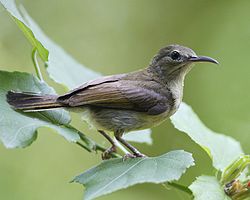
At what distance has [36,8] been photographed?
8.42 metres

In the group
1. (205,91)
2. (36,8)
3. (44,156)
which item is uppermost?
(36,8)

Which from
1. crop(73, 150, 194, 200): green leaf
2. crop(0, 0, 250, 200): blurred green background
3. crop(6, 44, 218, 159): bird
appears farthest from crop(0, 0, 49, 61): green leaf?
crop(0, 0, 250, 200): blurred green background

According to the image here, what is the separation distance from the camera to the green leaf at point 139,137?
3.42m

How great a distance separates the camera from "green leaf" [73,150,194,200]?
6.93 feet

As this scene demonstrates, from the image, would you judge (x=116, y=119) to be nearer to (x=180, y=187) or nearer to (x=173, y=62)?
(x=173, y=62)

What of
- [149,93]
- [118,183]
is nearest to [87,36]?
[149,93]

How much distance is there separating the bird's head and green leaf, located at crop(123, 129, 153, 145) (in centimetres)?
46

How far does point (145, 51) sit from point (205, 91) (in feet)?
4.33

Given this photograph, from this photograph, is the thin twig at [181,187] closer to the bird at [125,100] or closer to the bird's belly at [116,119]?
the bird at [125,100]

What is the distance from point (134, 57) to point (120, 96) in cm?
487

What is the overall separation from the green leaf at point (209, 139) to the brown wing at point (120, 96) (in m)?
0.17

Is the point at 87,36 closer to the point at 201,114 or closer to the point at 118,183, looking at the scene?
the point at 201,114

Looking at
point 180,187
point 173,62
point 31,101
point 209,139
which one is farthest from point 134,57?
point 180,187

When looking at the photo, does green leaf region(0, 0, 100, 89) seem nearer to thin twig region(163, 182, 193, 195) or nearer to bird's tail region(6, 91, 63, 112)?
bird's tail region(6, 91, 63, 112)
